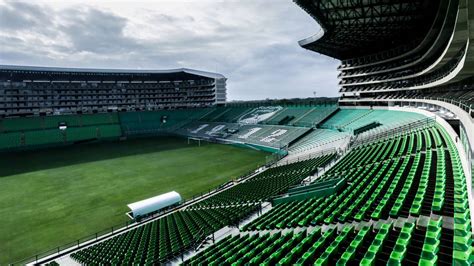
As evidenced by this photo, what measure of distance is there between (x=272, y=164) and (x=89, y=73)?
57.0 m

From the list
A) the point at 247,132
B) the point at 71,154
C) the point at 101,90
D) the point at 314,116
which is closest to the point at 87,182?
the point at 71,154

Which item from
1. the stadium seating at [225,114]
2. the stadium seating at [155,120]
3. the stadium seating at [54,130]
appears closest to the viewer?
the stadium seating at [54,130]

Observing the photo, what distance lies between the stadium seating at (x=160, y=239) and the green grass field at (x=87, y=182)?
416 centimetres

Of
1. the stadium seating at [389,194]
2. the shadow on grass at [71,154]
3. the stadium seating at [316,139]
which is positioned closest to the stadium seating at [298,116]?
the stadium seating at [316,139]

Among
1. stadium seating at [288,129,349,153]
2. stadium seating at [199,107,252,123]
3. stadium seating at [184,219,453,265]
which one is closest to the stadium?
stadium seating at [184,219,453,265]

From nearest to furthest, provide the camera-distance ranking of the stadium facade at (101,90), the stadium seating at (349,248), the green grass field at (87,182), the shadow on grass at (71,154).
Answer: the stadium seating at (349,248) → the green grass field at (87,182) → the shadow on grass at (71,154) → the stadium facade at (101,90)

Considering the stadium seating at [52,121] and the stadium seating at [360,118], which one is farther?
the stadium seating at [52,121]

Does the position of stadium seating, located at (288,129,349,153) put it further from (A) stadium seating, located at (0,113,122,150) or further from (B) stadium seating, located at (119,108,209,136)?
(A) stadium seating, located at (0,113,122,150)

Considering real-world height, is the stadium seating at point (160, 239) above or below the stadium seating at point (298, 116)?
below

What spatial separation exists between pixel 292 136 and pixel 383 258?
41.2 metres

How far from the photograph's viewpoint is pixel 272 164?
1436 inches

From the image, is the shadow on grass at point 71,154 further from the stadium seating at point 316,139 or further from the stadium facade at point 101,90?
the stadium seating at point 316,139

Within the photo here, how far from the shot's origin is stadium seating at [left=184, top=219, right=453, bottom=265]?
756 cm

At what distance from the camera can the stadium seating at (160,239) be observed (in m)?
13.9
